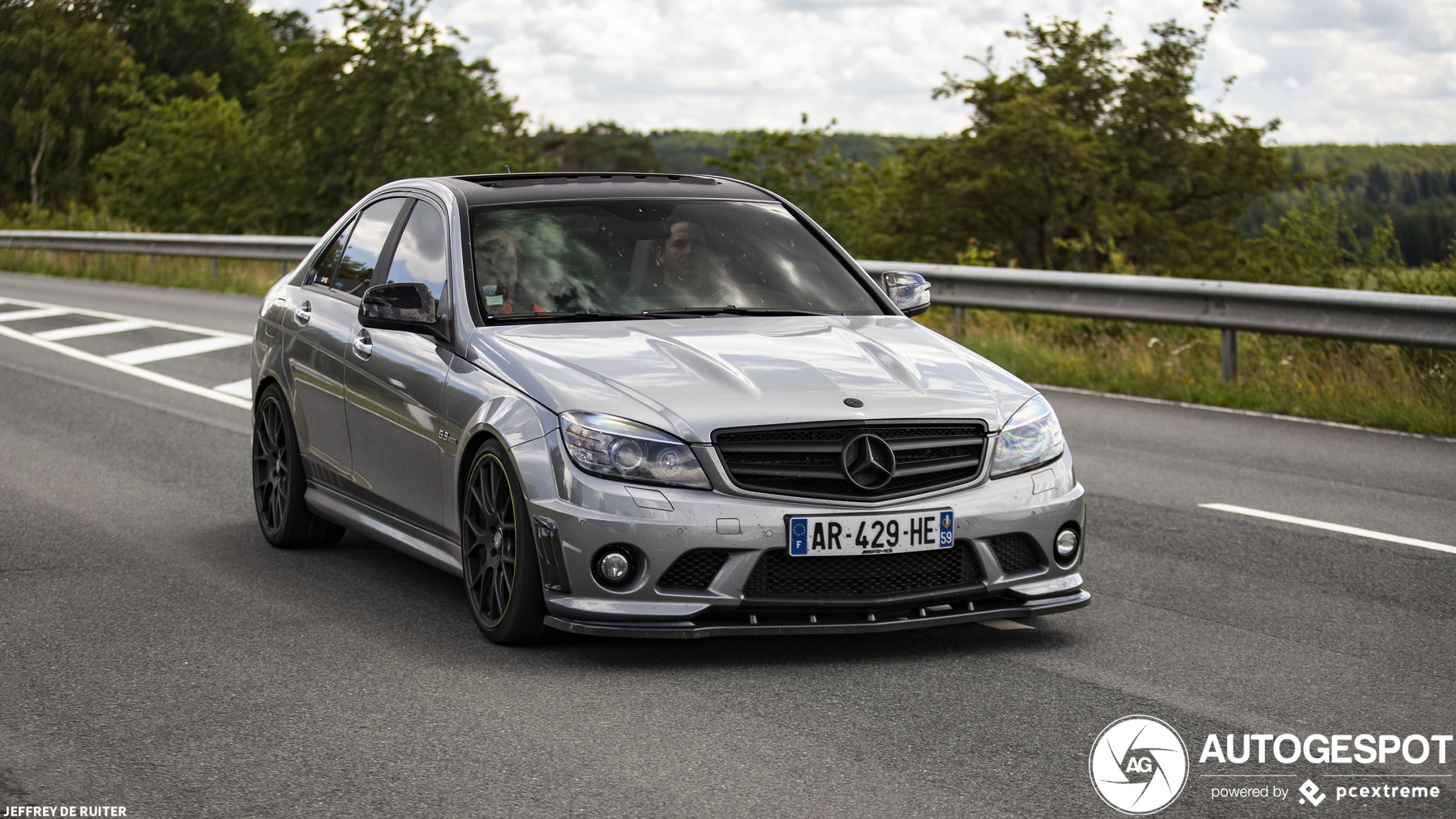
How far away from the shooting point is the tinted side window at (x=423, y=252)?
21.2 ft

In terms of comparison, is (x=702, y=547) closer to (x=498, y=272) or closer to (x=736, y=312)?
(x=736, y=312)

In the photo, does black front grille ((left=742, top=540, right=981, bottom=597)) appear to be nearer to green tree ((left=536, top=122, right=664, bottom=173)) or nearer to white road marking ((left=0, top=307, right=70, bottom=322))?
white road marking ((left=0, top=307, right=70, bottom=322))

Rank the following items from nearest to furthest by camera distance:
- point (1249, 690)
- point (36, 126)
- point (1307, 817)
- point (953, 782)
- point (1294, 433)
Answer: point (1307, 817) → point (953, 782) → point (1249, 690) → point (1294, 433) → point (36, 126)

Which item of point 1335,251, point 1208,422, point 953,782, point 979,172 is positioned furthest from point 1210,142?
point 953,782

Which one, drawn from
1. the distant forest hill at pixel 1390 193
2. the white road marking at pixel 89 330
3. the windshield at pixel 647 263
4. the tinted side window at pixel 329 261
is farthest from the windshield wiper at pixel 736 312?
the white road marking at pixel 89 330

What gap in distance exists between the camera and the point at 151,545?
748cm

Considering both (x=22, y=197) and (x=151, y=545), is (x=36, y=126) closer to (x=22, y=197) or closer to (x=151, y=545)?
(x=22, y=197)

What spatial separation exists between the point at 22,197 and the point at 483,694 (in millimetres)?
73346

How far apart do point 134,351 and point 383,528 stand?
1071 centimetres

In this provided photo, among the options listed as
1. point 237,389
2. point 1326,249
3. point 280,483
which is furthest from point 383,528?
point 1326,249

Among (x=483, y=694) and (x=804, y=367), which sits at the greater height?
(x=804, y=367)

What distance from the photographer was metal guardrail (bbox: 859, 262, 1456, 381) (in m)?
11.5

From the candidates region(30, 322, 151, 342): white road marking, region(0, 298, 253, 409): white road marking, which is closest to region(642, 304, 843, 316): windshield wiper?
region(0, 298, 253, 409): white road marking

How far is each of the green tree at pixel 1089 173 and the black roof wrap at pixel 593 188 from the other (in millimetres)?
21225
